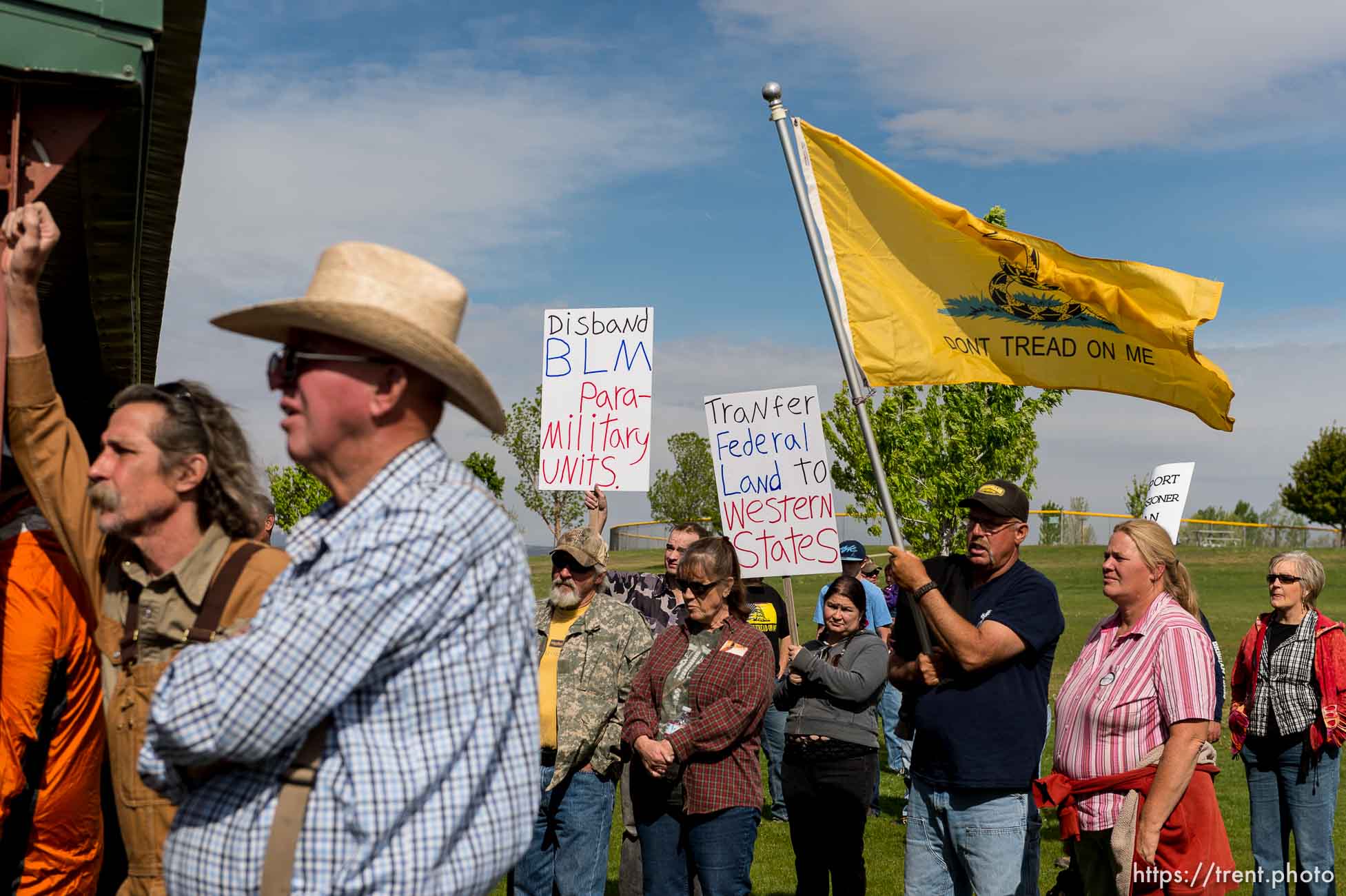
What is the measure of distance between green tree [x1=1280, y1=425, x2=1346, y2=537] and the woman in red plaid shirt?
68.1 metres

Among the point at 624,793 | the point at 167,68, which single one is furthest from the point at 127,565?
the point at 624,793

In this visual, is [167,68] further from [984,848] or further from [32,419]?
[984,848]

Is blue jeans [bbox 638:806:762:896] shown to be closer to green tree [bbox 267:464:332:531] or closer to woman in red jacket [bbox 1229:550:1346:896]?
woman in red jacket [bbox 1229:550:1346:896]

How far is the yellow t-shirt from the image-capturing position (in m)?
6.22

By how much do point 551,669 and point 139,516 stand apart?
355cm

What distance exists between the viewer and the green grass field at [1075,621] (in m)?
8.90

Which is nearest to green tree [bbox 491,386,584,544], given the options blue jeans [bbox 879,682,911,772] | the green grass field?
the green grass field

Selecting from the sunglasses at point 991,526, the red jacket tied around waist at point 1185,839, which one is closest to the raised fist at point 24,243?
the sunglasses at point 991,526

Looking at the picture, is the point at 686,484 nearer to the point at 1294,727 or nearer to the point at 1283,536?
the point at 1283,536

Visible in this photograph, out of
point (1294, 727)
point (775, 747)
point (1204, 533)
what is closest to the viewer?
point (1294, 727)

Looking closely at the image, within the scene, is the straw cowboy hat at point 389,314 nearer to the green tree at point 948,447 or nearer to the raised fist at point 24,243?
the raised fist at point 24,243

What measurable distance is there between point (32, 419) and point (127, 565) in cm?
Result: 44

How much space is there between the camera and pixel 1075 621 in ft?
99.5

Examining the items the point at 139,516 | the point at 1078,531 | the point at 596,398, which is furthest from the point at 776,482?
the point at 1078,531
